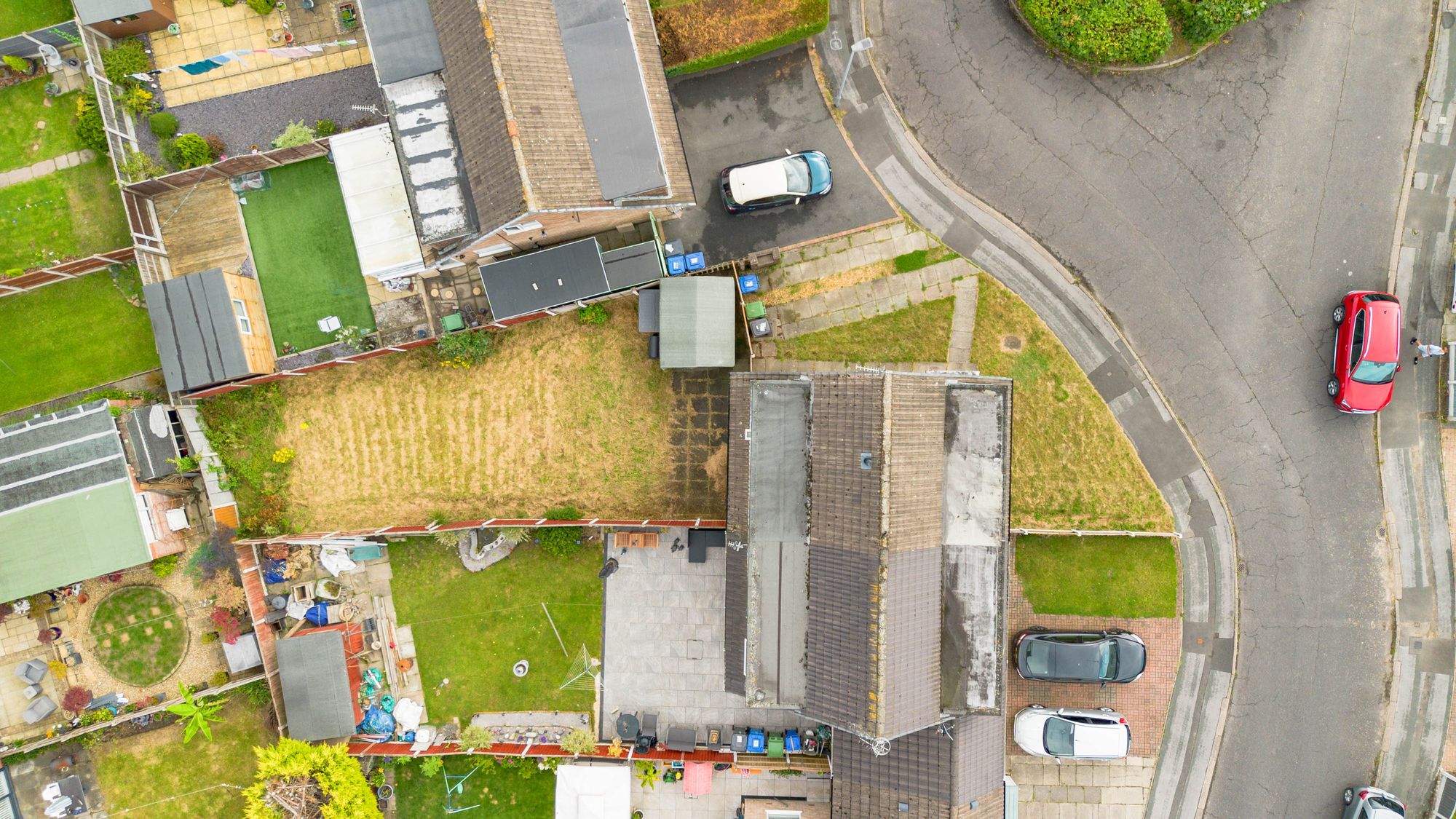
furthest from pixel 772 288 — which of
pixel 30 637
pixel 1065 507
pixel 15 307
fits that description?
pixel 30 637

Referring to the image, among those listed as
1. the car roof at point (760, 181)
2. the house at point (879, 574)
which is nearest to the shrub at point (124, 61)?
the car roof at point (760, 181)

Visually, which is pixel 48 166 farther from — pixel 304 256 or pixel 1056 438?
pixel 1056 438

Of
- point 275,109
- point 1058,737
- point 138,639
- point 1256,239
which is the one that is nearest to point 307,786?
point 138,639

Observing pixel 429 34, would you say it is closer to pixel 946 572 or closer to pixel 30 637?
pixel 946 572

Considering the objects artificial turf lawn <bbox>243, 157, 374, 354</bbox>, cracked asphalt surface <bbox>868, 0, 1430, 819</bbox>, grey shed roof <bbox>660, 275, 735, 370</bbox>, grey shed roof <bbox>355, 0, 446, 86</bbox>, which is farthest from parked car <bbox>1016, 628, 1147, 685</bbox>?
grey shed roof <bbox>355, 0, 446, 86</bbox>

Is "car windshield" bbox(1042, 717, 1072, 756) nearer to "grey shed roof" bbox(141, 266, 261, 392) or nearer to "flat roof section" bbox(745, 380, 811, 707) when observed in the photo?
"flat roof section" bbox(745, 380, 811, 707)
